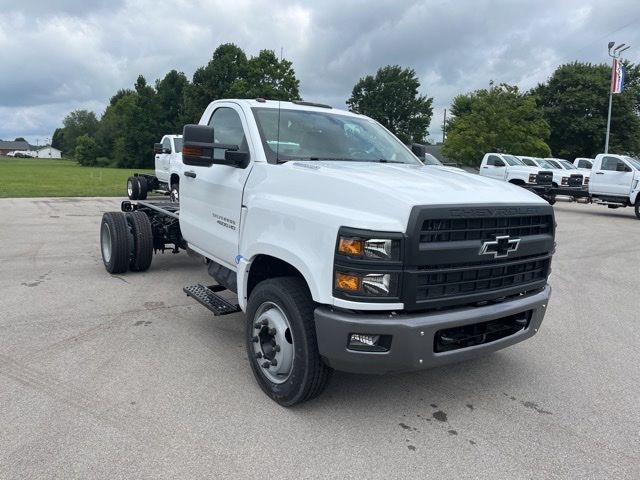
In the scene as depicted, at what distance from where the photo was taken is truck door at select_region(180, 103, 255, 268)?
4.20m

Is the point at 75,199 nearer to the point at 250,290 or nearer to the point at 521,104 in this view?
the point at 250,290

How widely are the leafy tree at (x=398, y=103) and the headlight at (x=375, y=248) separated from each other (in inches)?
2778

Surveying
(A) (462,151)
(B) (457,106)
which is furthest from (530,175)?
(B) (457,106)

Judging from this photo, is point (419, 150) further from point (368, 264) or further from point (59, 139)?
point (59, 139)

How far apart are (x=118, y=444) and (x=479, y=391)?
254 cm

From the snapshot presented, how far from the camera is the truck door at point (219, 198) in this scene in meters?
4.20

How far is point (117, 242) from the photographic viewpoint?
6.83 metres

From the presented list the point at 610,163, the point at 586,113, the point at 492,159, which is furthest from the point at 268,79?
the point at 610,163

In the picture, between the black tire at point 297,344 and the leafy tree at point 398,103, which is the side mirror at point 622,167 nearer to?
the black tire at point 297,344

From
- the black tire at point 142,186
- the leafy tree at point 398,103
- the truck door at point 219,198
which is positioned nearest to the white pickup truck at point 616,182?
the black tire at point 142,186

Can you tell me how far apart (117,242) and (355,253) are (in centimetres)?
489

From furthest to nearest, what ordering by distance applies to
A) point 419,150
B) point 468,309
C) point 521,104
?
1. point 521,104
2. point 419,150
3. point 468,309

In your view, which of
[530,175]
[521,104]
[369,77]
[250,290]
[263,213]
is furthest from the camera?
[369,77]

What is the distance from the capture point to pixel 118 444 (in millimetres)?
3002
